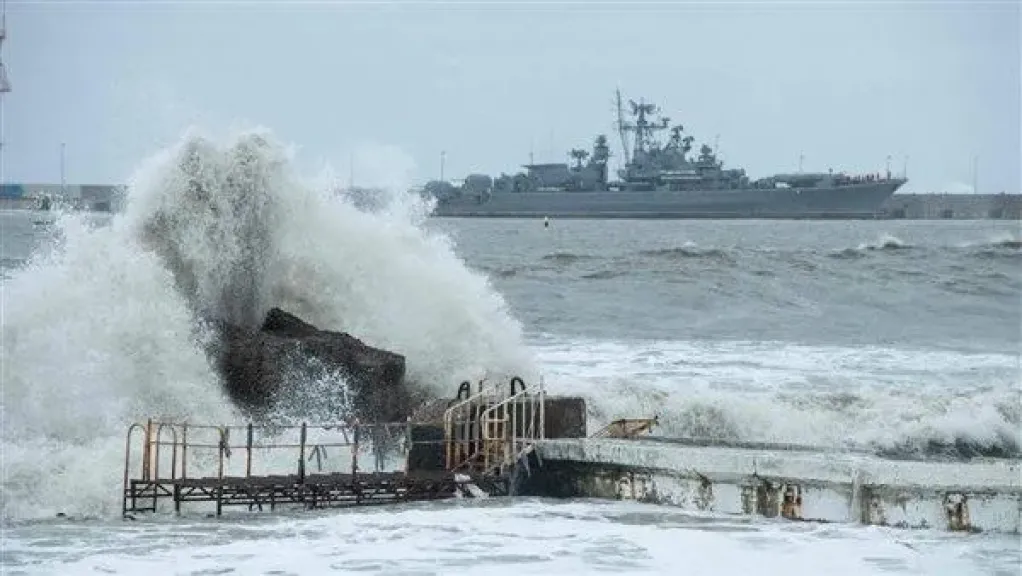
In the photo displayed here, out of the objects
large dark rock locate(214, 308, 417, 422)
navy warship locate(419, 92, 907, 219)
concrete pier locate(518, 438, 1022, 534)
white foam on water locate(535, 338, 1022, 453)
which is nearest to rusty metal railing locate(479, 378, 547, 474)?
concrete pier locate(518, 438, 1022, 534)

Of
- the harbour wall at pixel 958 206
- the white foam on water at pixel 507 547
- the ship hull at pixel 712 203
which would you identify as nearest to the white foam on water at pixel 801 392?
the white foam on water at pixel 507 547

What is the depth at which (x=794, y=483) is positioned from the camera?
37.2ft

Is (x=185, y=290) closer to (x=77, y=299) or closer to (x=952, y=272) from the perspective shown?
(x=77, y=299)

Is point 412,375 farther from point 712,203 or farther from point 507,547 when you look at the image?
point 712,203

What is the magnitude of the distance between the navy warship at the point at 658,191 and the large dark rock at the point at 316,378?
373 feet

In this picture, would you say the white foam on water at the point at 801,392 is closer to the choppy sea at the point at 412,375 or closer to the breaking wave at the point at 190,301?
the choppy sea at the point at 412,375

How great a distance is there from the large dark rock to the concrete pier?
224 centimetres

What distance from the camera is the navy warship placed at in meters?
128

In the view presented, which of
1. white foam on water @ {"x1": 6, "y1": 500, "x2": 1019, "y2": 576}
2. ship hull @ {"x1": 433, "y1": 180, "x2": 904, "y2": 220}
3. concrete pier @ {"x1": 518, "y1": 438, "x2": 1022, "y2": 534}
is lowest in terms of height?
white foam on water @ {"x1": 6, "y1": 500, "x2": 1019, "y2": 576}

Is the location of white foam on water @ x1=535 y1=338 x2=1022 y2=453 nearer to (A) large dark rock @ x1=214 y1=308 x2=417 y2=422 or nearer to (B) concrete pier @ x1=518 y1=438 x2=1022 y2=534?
(A) large dark rock @ x1=214 y1=308 x2=417 y2=422

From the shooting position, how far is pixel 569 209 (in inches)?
5212

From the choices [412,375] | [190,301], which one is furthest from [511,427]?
[190,301]

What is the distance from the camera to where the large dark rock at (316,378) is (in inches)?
558

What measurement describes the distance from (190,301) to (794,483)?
7.31 meters
